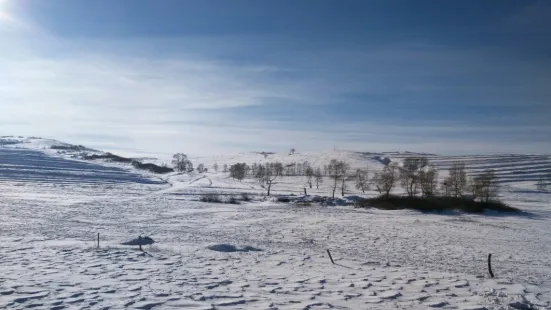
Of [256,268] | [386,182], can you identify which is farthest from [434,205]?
[256,268]

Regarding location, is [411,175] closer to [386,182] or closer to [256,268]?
[386,182]

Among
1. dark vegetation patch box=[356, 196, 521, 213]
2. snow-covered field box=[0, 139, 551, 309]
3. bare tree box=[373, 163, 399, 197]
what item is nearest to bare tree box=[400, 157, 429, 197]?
bare tree box=[373, 163, 399, 197]

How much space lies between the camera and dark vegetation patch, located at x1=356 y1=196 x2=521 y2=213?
57062mm

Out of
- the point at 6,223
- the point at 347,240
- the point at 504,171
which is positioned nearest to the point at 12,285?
the point at 6,223

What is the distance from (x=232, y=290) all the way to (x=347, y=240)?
1487cm

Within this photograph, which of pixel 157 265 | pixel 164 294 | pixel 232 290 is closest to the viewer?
pixel 164 294

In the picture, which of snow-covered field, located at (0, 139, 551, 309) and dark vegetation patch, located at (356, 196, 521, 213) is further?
dark vegetation patch, located at (356, 196, 521, 213)

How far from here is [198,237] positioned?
23.3 meters

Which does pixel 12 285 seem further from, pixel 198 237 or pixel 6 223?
pixel 6 223

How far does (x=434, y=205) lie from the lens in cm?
5747

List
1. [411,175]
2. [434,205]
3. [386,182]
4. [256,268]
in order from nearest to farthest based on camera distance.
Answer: [256,268]
[434,205]
[386,182]
[411,175]

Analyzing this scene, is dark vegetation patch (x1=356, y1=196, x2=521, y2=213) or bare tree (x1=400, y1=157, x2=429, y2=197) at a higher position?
bare tree (x1=400, y1=157, x2=429, y2=197)

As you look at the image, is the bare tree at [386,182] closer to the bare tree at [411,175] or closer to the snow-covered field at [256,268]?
the bare tree at [411,175]

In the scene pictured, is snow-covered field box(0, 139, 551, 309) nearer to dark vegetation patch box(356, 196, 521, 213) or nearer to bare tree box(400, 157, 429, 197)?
dark vegetation patch box(356, 196, 521, 213)
